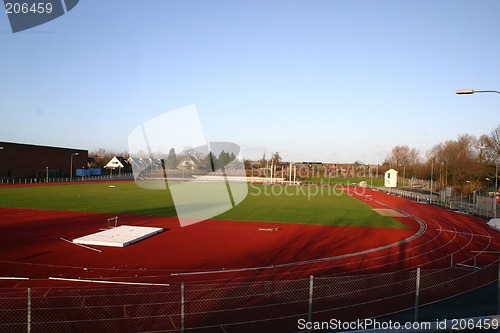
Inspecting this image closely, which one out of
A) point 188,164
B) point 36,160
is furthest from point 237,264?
point 188,164

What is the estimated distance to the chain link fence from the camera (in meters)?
8.83

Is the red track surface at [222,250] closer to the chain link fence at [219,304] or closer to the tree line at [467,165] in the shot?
the chain link fence at [219,304]

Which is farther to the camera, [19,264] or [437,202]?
[437,202]

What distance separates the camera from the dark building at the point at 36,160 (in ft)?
212

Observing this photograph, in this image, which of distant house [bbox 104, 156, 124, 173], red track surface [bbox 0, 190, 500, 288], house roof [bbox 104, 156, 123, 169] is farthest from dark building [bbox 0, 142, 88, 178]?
red track surface [bbox 0, 190, 500, 288]

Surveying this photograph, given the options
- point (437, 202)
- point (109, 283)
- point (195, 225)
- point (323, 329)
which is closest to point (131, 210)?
point (195, 225)

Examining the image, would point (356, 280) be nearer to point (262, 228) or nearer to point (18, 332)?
point (18, 332)

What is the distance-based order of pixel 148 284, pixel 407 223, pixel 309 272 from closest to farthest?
1. pixel 148 284
2. pixel 309 272
3. pixel 407 223

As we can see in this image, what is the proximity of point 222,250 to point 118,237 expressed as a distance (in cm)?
575

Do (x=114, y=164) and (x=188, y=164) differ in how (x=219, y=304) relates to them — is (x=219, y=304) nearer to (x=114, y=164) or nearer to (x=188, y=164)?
(x=188, y=164)

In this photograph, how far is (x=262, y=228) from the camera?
82.4 ft

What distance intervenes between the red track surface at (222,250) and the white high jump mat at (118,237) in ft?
1.63

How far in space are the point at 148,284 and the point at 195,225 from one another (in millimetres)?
14243

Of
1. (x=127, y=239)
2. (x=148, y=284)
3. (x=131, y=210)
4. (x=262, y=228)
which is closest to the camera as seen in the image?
(x=148, y=284)
